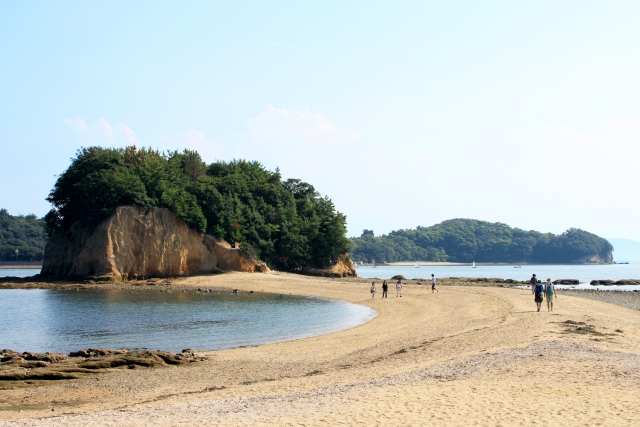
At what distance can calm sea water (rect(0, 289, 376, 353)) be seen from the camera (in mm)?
24391

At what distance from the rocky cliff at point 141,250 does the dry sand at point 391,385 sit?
131 ft

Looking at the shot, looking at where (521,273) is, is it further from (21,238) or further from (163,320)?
(21,238)

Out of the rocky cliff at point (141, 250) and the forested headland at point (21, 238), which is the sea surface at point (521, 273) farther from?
the forested headland at point (21, 238)

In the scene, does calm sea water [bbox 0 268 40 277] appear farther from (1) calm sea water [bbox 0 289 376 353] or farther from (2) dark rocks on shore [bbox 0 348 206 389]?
(2) dark rocks on shore [bbox 0 348 206 389]

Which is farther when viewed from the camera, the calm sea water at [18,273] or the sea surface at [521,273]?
the sea surface at [521,273]

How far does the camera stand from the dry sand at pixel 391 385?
33.9 feet

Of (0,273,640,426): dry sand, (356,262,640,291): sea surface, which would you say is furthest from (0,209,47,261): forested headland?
(0,273,640,426): dry sand

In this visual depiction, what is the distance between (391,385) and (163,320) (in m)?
21.2

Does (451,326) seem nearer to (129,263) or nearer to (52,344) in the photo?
(52,344)

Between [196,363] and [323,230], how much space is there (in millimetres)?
56750

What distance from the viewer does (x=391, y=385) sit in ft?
41.4

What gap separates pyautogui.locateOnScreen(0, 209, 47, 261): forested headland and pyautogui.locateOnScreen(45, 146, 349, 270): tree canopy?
9120 centimetres

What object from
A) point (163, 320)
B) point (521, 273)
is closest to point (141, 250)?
point (163, 320)

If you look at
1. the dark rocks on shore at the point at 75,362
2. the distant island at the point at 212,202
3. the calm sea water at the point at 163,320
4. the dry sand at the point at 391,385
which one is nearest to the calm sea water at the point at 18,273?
the distant island at the point at 212,202
